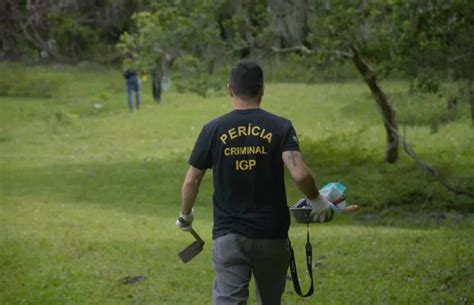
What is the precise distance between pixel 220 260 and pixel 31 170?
1766 cm

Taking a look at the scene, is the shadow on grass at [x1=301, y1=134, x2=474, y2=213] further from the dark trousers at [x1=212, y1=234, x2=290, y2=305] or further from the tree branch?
the dark trousers at [x1=212, y1=234, x2=290, y2=305]

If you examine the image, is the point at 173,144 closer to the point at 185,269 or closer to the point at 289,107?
the point at 289,107

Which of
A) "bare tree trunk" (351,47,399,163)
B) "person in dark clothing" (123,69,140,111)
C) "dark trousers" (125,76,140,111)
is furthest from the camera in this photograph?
"dark trousers" (125,76,140,111)

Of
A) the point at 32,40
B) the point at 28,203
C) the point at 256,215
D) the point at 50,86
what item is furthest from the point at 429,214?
the point at 32,40

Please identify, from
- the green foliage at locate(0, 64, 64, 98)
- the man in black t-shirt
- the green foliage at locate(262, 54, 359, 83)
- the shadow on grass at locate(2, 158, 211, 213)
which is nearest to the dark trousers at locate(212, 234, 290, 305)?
the man in black t-shirt

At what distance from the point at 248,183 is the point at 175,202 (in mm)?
13631

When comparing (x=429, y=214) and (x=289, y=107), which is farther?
(x=289, y=107)

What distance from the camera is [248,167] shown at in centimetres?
579

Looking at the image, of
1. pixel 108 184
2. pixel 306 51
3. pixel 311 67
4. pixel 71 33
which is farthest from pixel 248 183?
pixel 71 33

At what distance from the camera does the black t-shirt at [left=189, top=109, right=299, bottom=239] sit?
19.0 feet

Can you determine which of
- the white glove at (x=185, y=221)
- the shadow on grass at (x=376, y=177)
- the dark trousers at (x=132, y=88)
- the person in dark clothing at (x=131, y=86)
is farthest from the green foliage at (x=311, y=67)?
the white glove at (x=185, y=221)

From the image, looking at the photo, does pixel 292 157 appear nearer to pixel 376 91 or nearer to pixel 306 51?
pixel 306 51

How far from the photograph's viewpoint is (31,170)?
23.0 m

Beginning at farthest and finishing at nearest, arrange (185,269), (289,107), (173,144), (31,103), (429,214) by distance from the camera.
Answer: (31,103) → (289,107) → (173,144) → (429,214) → (185,269)
